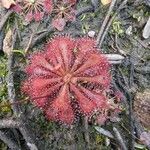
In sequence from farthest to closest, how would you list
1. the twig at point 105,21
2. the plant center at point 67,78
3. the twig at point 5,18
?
the twig at point 5,18
the twig at point 105,21
the plant center at point 67,78

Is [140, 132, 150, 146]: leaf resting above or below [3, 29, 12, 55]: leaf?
below

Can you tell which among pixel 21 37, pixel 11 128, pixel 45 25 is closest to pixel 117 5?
pixel 45 25

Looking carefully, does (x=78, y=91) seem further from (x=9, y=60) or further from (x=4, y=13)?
(x=4, y=13)

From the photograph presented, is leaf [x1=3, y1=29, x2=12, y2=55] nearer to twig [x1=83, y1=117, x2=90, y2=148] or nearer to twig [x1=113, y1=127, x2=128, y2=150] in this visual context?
twig [x1=83, y1=117, x2=90, y2=148]

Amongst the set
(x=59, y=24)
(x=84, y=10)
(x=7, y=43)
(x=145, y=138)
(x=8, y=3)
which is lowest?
(x=145, y=138)

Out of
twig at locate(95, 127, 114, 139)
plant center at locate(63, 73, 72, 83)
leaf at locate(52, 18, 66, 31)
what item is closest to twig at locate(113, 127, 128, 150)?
twig at locate(95, 127, 114, 139)

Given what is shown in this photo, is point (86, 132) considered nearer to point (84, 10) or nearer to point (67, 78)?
point (67, 78)

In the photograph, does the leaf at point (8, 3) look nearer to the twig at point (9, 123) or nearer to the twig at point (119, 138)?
the twig at point (9, 123)

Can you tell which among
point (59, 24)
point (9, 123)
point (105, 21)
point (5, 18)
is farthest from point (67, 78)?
point (5, 18)

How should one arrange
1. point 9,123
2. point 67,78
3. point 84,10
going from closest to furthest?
point 67,78 < point 9,123 < point 84,10

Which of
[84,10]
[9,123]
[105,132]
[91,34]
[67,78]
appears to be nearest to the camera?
[67,78]

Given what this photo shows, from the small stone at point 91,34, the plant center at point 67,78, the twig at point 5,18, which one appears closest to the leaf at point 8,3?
the twig at point 5,18
